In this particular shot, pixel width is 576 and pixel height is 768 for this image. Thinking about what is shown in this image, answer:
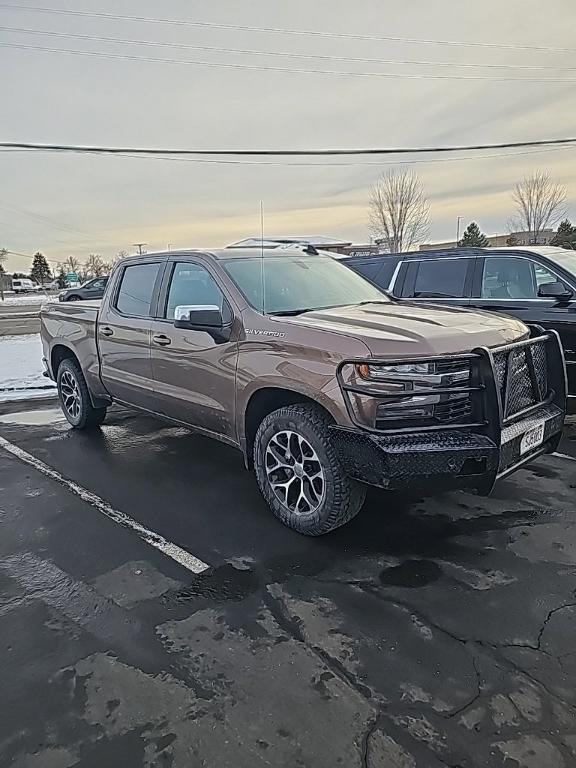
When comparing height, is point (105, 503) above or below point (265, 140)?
below

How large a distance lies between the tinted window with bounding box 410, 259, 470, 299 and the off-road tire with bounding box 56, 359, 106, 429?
4197mm

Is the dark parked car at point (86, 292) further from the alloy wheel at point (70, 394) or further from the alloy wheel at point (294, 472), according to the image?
the alloy wheel at point (294, 472)

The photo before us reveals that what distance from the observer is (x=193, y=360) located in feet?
14.3

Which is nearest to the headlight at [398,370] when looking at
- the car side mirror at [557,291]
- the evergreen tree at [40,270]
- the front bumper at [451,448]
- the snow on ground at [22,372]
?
the front bumper at [451,448]

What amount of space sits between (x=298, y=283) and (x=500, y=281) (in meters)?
3.15

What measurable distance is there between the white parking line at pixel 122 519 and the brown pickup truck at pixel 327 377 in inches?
28.0

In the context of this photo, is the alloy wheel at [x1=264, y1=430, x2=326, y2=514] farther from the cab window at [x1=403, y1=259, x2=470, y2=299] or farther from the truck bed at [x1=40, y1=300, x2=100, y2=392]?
the cab window at [x1=403, y1=259, x2=470, y2=299]

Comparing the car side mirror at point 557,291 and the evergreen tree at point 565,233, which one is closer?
the car side mirror at point 557,291

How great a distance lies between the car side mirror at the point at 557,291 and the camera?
5.71m

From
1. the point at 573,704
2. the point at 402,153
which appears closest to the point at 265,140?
the point at 402,153

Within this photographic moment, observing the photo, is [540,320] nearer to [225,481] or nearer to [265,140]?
[225,481]

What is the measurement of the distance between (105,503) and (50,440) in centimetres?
211

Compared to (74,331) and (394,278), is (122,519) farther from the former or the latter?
(394,278)

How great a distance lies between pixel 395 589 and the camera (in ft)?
9.88
